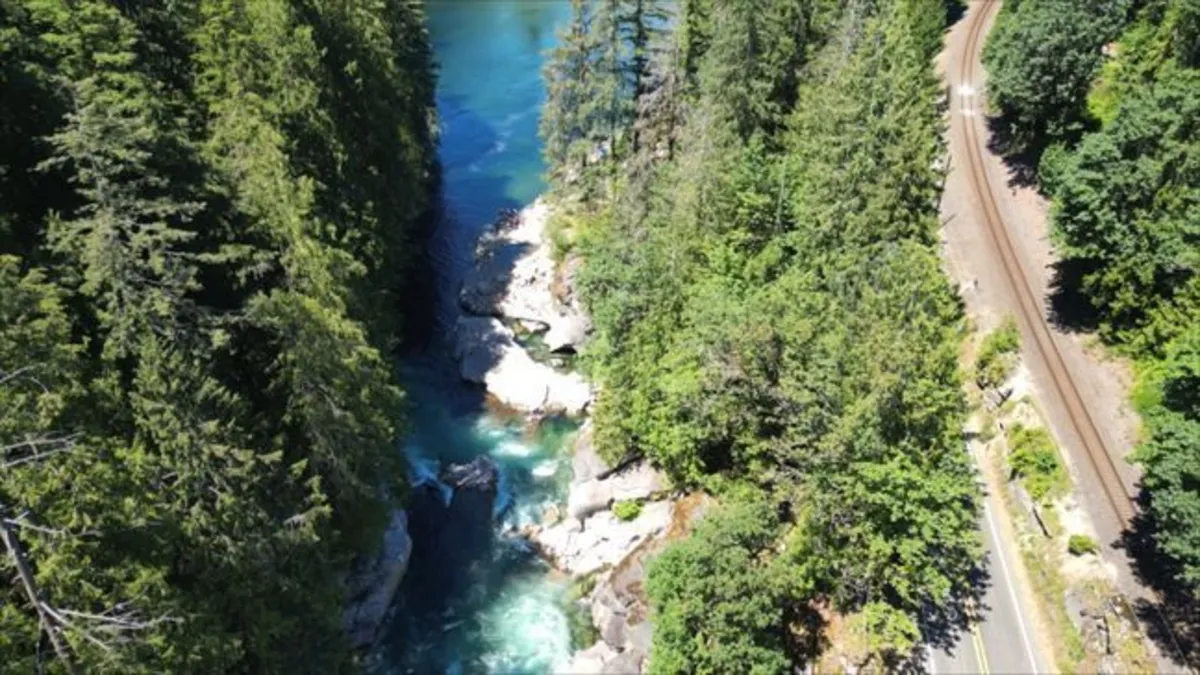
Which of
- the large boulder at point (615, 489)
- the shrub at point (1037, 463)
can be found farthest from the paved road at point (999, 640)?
the large boulder at point (615, 489)

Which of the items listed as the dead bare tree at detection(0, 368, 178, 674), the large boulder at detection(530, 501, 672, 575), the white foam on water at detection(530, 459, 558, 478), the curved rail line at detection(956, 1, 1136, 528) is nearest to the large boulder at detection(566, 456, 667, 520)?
the large boulder at detection(530, 501, 672, 575)

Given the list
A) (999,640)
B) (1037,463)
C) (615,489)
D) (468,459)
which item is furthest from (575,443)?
(1037,463)

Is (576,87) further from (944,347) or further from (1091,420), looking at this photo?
(1091,420)

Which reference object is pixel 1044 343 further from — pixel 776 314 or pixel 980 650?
pixel 980 650

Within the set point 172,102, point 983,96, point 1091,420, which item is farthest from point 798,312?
point 983,96

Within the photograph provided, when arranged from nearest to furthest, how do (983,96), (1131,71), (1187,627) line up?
(1187,627) < (1131,71) < (983,96)

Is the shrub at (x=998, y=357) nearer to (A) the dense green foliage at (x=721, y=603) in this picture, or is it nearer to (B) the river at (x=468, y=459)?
(A) the dense green foliage at (x=721, y=603)
